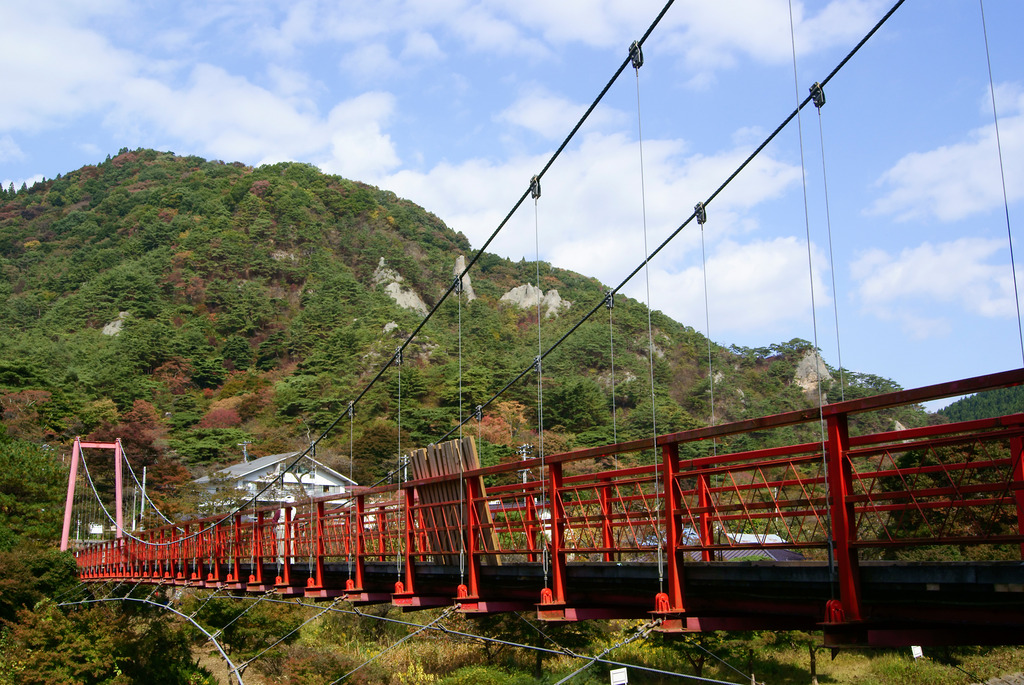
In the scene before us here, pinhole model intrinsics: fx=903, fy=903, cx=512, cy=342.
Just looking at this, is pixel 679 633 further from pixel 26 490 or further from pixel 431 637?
pixel 26 490

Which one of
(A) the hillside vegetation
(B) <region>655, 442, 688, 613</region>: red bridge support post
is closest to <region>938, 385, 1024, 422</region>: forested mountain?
(A) the hillside vegetation

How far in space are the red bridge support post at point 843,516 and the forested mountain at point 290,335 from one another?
2167 cm

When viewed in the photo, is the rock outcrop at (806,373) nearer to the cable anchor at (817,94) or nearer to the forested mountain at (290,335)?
the forested mountain at (290,335)

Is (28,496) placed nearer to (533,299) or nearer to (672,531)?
(672,531)

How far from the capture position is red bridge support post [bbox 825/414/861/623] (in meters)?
4.42

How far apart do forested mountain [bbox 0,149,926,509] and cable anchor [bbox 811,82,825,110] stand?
19770 millimetres

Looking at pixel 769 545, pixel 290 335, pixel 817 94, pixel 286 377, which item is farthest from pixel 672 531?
pixel 290 335

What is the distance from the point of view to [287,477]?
45625 mm

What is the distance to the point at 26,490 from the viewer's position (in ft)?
103

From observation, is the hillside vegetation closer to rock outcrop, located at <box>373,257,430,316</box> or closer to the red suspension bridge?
rock outcrop, located at <box>373,257,430,316</box>

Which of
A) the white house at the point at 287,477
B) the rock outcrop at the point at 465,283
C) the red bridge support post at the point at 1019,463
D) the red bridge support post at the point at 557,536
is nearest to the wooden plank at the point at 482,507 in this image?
the red bridge support post at the point at 557,536

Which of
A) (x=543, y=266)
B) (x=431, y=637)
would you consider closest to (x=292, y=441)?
(x=431, y=637)

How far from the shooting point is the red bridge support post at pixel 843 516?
14.5 ft

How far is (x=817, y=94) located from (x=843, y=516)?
3.51 meters
